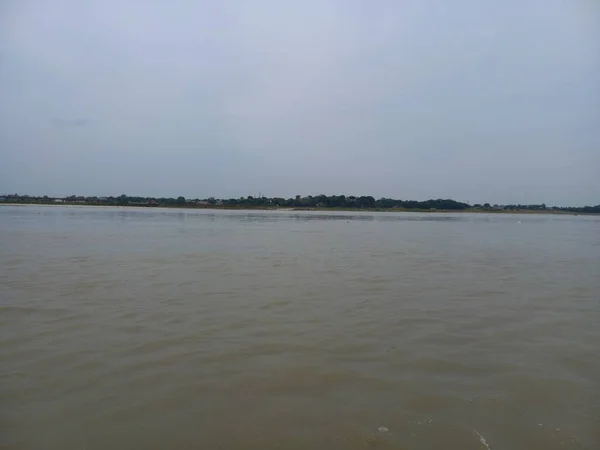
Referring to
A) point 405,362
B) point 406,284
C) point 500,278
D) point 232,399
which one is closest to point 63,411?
point 232,399

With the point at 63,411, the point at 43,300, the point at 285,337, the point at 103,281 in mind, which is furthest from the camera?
the point at 103,281

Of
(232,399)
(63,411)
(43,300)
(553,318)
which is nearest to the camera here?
(63,411)

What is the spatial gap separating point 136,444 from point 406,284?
892 cm

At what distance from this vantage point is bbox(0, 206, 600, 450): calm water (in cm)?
411

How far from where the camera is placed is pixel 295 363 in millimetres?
5742

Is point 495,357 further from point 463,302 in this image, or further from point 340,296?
point 340,296

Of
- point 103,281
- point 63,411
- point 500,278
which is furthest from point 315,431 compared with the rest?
point 500,278

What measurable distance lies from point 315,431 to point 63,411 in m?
2.64

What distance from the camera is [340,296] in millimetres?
9906

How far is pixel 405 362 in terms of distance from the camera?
583 centimetres

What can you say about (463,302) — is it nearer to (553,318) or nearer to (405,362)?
(553,318)

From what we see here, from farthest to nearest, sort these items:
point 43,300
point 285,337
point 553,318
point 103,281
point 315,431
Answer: point 103,281, point 43,300, point 553,318, point 285,337, point 315,431

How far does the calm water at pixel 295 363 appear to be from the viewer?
4105 mm

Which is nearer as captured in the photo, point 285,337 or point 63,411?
point 63,411
